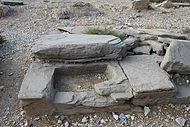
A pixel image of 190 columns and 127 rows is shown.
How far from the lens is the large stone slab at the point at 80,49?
3379 millimetres

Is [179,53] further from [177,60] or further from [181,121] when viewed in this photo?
[181,121]

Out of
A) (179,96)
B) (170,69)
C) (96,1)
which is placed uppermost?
(170,69)

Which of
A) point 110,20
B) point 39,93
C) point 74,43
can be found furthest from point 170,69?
point 110,20

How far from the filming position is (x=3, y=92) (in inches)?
133

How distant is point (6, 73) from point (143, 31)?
351 centimetres

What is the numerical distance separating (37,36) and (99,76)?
9.43 feet

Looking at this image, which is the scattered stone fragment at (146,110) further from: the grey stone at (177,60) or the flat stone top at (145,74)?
the grey stone at (177,60)

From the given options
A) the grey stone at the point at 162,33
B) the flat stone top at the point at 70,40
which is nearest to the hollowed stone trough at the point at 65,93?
the flat stone top at the point at 70,40

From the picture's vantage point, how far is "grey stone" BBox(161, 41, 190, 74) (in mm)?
3258

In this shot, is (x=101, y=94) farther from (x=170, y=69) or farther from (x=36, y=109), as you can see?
(x=170, y=69)

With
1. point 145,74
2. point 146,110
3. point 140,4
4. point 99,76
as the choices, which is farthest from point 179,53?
point 140,4

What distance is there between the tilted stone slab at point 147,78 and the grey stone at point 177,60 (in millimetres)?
157

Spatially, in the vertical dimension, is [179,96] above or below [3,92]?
above

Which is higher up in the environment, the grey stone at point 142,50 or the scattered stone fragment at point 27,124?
the grey stone at point 142,50
